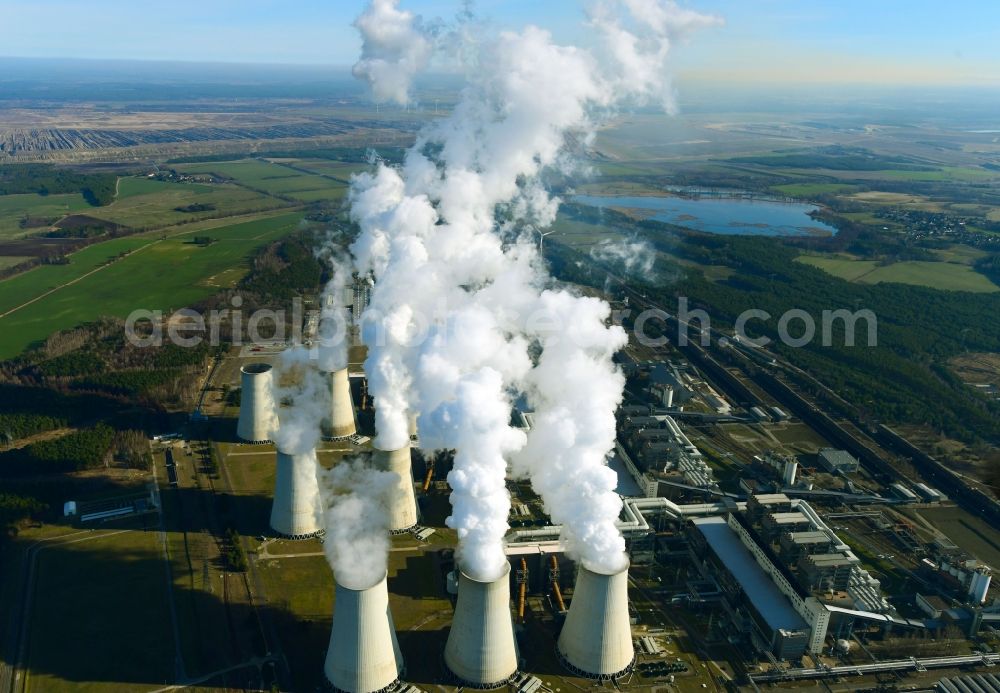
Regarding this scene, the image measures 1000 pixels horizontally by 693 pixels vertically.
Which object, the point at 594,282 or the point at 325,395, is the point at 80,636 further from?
the point at 594,282

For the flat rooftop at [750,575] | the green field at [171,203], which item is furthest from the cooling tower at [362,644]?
the green field at [171,203]

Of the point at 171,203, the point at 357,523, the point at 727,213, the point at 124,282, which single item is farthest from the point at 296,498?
the point at 727,213

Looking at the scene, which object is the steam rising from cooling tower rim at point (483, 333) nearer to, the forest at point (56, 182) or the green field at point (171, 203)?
the green field at point (171, 203)

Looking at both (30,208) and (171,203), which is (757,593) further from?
(30,208)

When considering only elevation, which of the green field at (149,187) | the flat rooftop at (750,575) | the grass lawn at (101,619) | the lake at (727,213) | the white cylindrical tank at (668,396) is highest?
the green field at (149,187)

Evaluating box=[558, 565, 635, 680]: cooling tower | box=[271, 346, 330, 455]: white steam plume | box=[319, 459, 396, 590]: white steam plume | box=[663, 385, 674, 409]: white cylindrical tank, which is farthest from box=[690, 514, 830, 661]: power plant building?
box=[271, 346, 330, 455]: white steam plume
